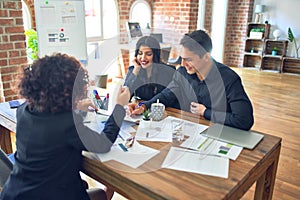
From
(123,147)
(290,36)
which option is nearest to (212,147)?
(123,147)

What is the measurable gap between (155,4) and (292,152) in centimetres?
425

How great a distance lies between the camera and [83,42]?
125 inches

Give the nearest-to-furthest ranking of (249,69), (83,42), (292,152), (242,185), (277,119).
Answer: (242,185) < (292,152) < (83,42) < (277,119) < (249,69)

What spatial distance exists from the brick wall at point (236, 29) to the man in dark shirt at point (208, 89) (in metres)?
5.78

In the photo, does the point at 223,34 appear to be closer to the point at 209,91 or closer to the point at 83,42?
the point at 83,42

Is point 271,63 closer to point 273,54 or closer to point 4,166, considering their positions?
point 273,54

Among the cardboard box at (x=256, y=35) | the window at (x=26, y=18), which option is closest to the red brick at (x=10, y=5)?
the window at (x=26, y=18)

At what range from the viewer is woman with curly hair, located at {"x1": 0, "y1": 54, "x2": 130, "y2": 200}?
108 cm

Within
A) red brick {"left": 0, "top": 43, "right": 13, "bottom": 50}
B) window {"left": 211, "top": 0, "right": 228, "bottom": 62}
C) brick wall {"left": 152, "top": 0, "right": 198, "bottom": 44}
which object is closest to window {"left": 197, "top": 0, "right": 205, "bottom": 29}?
window {"left": 211, "top": 0, "right": 228, "bottom": 62}

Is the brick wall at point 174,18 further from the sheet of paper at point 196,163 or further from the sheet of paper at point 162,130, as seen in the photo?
the sheet of paper at point 196,163

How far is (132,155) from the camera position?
1199 millimetres

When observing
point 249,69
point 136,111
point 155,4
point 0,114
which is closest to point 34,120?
point 136,111

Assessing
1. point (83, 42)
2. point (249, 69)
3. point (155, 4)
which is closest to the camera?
point (83, 42)

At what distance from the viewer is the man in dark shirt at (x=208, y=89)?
1499mm
